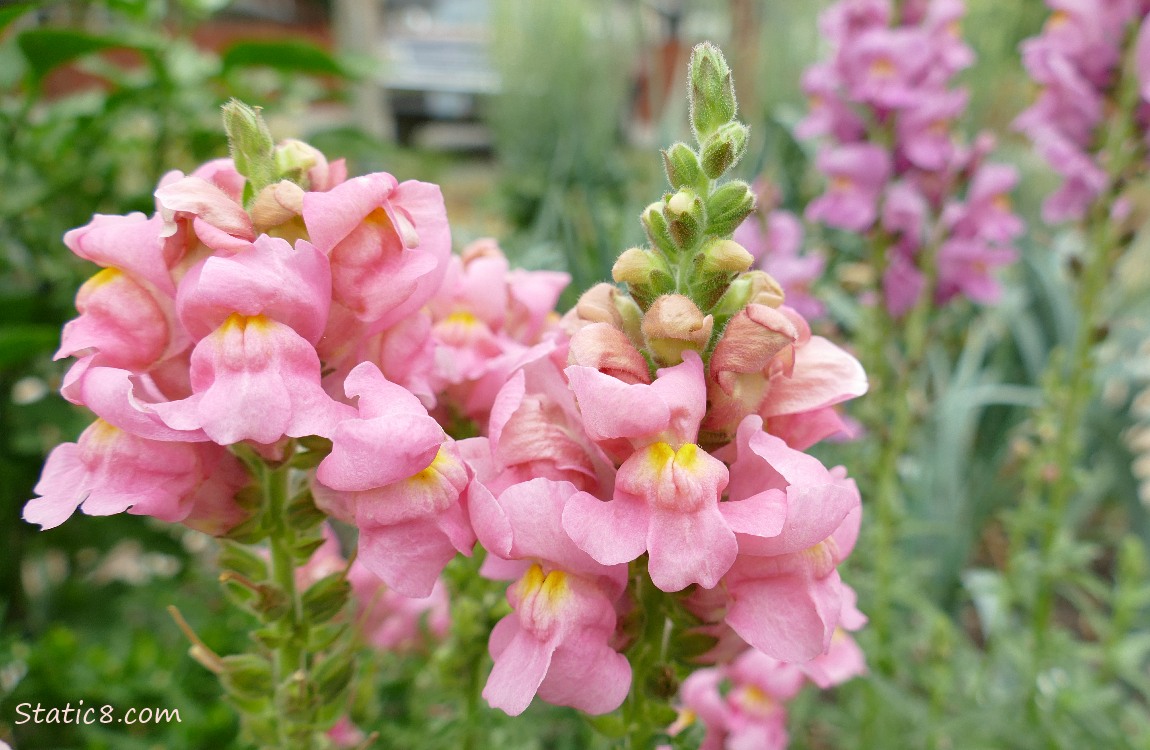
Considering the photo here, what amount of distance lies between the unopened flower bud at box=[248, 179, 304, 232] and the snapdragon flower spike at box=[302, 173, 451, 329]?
0.05ft

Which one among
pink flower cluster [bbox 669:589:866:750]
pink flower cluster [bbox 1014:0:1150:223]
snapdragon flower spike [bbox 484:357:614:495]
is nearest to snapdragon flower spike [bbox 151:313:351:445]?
snapdragon flower spike [bbox 484:357:614:495]

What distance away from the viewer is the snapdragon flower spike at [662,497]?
19.8 inches

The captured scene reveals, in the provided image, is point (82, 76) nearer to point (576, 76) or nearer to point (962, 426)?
point (576, 76)

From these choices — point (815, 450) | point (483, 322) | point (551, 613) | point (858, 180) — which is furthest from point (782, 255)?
point (551, 613)

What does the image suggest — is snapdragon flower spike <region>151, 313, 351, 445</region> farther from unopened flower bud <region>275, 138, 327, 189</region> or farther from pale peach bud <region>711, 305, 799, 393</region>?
pale peach bud <region>711, 305, 799, 393</region>

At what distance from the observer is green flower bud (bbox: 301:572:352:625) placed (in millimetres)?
665

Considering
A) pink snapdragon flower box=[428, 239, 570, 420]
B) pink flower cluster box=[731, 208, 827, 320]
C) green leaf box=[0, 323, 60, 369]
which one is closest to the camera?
pink snapdragon flower box=[428, 239, 570, 420]

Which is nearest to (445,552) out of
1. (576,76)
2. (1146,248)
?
(1146,248)

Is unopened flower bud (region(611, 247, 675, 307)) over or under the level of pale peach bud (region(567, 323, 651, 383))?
over

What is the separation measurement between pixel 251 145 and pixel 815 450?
3.19 feet

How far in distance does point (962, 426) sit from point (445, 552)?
82.2 inches

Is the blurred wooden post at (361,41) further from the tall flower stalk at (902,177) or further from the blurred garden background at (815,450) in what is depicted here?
the tall flower stalk at (902,177)

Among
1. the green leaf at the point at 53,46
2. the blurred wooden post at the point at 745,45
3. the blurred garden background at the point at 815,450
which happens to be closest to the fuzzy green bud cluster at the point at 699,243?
the blurred garden background at the point at 815,450

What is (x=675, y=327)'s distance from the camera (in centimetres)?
54
